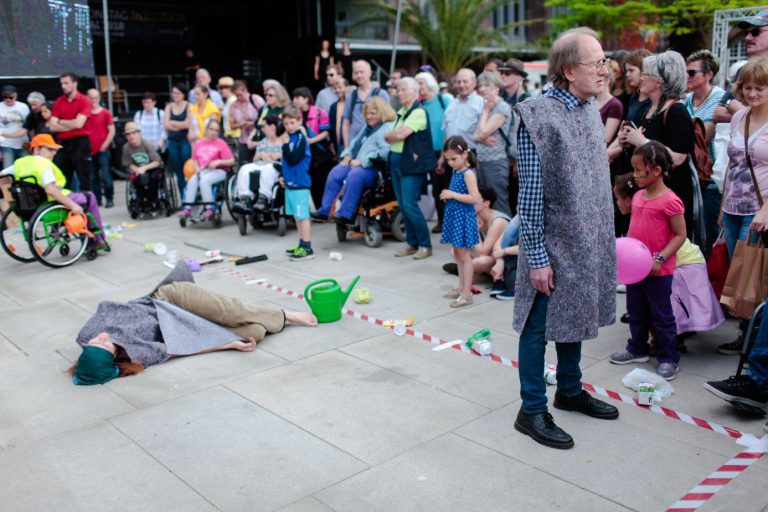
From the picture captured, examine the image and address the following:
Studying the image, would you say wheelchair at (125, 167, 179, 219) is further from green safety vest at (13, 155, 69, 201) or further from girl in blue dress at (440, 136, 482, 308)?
girl in blue dress at (440, 136, 482, 308)

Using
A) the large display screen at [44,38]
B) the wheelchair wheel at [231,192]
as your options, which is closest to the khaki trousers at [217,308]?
the large display screen at [44,38]

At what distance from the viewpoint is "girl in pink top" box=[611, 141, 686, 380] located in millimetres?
4410

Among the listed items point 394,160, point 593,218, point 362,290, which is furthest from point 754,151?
point 394,160

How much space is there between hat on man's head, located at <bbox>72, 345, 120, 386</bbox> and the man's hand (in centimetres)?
277

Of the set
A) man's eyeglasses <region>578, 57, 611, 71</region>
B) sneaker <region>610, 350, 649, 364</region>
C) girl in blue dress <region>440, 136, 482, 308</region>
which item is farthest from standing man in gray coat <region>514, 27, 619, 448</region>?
girl in blue dress <region>440, 136, 482, 308</region>

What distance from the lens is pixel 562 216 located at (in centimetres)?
348

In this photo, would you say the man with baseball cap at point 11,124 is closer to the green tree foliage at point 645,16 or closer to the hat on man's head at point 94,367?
the hat on man's head at point 94,367

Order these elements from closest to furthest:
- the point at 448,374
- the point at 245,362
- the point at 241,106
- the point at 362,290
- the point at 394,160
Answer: the point at 448,374, the point at 245,362, the point at 362,290, the point at 394,160, the point at 241,106

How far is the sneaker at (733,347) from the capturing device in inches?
192

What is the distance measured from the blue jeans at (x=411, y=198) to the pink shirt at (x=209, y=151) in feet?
10.5

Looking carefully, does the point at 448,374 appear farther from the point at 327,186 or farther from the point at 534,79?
the point at 534,79

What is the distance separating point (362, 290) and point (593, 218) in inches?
123

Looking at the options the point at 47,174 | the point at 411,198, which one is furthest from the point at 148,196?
the point at 411,198

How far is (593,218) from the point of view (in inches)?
139
